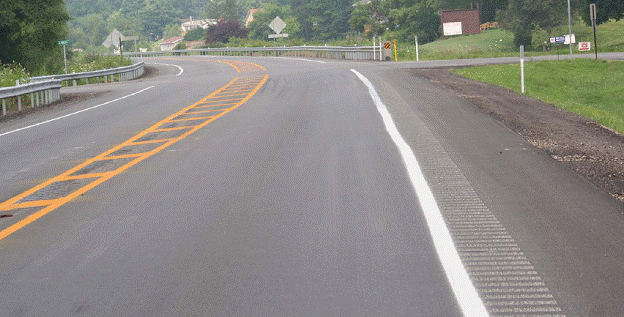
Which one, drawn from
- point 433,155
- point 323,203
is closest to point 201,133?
point 433,155

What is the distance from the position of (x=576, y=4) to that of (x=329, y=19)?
64575mm

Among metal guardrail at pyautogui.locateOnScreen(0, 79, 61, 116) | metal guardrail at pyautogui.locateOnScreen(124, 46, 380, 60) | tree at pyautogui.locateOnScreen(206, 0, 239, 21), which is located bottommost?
metal guardrail at pyautogui.locateOnScreen(0, 79, 61, 116)

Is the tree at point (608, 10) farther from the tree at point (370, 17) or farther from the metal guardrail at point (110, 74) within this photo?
the metal guardrail at point (110, 74)

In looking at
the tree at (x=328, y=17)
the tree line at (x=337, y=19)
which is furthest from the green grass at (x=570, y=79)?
the tree at (x=328, y=17)

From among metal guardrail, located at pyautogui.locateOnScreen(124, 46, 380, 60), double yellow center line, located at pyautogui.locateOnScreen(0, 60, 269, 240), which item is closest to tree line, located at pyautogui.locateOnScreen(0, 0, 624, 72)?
metal guardrail, located at pyautogui.locateOnScreen(124, 46, 380, 60)

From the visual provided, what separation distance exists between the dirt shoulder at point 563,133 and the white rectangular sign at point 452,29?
203ft

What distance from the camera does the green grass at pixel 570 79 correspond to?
2931 centimetres

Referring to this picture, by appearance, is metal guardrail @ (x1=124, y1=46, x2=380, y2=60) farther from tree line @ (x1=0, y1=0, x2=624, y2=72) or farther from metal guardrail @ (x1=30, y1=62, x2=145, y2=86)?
tree line @ (x1=0, y1=0, x2=624, y2=72)

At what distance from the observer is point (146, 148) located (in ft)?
41.5

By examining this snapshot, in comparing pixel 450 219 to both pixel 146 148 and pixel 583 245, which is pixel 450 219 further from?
pixel 146 148

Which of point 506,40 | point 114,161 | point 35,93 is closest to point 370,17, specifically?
point 506,40

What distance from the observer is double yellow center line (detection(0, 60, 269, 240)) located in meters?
8.74

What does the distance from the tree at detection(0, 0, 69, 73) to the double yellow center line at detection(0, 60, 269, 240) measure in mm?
23257

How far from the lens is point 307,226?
23.9 feet
